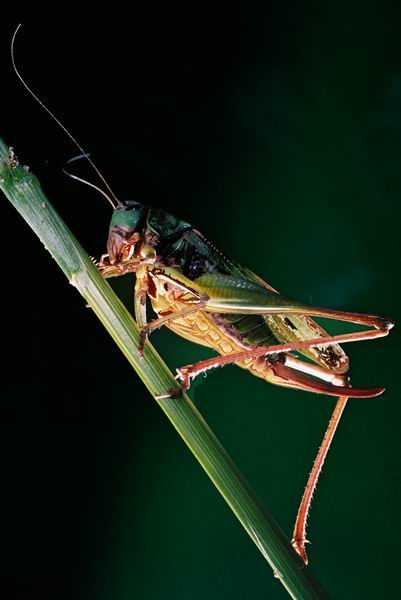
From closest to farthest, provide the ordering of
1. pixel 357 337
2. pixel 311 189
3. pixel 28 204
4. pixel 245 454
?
pixel 28 204 < pixel 357 337 < pixel 245 454 < pixel 311 189

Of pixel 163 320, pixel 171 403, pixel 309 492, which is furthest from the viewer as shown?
pixel 309 492

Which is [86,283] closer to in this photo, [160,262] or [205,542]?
[160,262]

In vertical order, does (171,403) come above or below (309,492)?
above

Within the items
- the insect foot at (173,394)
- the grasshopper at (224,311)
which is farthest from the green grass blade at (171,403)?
the grasshopper at (224,311)

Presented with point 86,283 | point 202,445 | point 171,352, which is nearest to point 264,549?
point 202,445

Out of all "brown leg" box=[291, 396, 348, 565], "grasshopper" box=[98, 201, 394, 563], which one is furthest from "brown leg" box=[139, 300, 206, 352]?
"brown leg" box=[291, 396, 348, 565]

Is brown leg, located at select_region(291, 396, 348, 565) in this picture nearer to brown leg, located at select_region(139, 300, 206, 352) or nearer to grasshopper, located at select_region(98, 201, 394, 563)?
grasshopper, located at select_region(98, 201, 394, 563)

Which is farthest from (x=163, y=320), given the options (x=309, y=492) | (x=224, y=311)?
(x=309, y=492)

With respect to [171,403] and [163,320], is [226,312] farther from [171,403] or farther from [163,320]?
[171,403]

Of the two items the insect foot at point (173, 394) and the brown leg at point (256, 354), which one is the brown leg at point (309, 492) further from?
the insect foot at point (173, 394)
